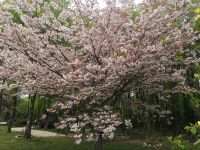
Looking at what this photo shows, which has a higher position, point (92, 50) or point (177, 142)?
point (92, 50)

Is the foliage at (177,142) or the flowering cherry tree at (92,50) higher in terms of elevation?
the flowering cherry tree at (92,50)

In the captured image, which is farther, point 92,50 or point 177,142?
point 92,50

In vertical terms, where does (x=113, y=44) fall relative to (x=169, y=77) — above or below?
above

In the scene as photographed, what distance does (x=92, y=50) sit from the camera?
11.9 m

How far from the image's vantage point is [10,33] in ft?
39.6

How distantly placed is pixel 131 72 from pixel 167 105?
22.5 meters

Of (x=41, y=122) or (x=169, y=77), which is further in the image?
(x=41, y=122)

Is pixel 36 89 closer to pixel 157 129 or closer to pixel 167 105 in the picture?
pixel 167 105

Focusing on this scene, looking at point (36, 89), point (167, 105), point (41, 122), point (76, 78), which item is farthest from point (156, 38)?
point (41, 122)

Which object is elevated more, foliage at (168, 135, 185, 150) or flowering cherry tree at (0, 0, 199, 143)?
flowering cherry tree at (0, 0, 199, 143)

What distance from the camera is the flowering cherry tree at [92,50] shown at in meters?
11.5

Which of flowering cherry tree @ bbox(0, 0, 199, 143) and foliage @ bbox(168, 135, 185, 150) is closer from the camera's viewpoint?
foliage @ bbox(168, 135, 185, 150)

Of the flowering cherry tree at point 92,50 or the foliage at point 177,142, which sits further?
the flowering cherry tree at point 92,50

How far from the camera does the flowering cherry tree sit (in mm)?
11477
